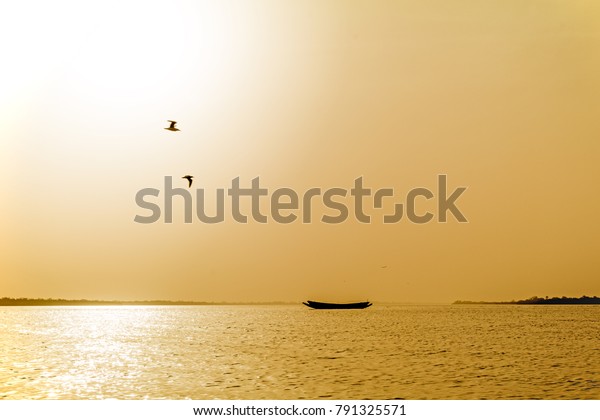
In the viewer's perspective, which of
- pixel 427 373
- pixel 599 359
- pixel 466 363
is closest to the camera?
pixel 427 373

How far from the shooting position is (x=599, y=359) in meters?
64.5

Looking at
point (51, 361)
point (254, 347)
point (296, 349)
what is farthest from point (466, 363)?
point (51, 361)

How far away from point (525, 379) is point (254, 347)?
33.4m

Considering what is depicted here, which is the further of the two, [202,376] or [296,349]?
[296,349]

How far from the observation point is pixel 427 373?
50.7 meters

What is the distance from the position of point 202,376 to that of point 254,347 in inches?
1054
